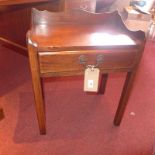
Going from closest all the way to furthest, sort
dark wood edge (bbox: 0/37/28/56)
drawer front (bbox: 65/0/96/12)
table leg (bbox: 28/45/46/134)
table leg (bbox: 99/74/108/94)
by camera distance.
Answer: table leg (bbox: 28/45/46/134)
drawer front (bbox: 65/0/96/12)
table leg (bbox: 99/74/108/94)
dark wood edge (bbox: 0/37/28/56)

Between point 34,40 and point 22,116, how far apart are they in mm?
611

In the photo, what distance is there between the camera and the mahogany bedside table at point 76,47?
0.81 meters

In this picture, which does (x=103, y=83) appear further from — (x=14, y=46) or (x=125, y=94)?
(x=14, y=46)

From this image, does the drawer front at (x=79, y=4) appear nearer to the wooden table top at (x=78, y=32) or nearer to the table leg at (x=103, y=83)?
the wooden table top at (x=78, y=32)

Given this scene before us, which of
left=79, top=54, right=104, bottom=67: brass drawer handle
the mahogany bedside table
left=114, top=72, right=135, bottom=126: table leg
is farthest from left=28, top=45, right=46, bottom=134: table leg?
left=114, top=72, right=135, bottom=126: table leg

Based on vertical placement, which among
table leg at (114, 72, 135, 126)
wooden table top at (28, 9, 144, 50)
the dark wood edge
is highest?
wooden table top at (28, 9, 144, 50)

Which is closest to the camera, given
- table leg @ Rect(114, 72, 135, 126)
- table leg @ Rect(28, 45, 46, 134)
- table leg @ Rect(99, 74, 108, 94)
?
table leg @ Rect(28, 45, 46, 134)

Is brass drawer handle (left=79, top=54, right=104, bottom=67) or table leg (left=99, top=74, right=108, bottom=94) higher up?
brass drawer handle (left=79, top=54, right=104, bottom=67)

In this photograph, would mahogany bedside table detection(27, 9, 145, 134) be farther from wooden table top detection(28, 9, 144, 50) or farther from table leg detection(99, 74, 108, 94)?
table leg detection(99, 74, 108, 94)

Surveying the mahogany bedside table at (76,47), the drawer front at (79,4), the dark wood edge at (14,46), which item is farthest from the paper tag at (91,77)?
the dark wood edge at (14,46)

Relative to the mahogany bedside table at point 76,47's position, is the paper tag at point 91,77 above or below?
below

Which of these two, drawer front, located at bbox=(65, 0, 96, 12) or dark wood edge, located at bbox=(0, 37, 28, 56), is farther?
dark wood edge, located at bbox=(0, 37, 28, 56)

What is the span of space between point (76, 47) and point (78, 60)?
0.21 feet

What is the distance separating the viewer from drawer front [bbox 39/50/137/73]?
821mm
